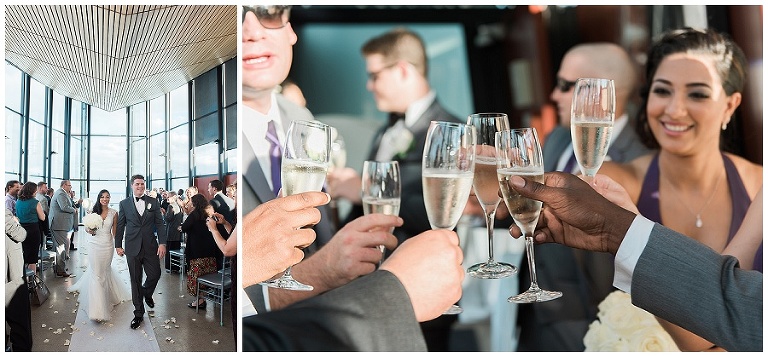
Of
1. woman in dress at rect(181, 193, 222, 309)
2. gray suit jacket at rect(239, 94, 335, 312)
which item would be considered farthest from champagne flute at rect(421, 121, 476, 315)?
woman in dress at rect(181, 193, 222, 309)

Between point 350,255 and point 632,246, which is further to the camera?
point 350,255

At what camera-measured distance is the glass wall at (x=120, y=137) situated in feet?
7.22

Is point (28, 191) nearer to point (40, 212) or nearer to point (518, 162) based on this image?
point (40, 212)

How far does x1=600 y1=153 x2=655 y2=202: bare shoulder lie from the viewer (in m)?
2.61

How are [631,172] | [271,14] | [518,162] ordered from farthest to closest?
[631,172]
[271,14]
[518,162]

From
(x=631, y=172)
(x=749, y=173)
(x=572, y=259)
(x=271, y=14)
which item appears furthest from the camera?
(x=572, y=259)

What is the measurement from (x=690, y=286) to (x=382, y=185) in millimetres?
811

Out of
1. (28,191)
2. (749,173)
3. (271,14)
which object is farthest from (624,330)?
(28,191)

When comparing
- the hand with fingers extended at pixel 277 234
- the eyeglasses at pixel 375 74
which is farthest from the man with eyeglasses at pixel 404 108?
the hand with fingers extended at pixel 277 234

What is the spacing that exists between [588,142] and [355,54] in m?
1.11

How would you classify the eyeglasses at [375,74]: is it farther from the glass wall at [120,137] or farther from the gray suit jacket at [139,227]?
the gray suit jacket at [139,227]

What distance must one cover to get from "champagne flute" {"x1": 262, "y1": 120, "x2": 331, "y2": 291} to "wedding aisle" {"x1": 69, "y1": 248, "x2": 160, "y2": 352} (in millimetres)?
755

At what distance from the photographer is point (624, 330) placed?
250 cm

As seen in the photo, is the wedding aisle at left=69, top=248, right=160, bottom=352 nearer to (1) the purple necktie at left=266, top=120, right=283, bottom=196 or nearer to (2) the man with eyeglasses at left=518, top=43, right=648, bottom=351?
(1) the purple necktie at left=266, top=120, right=283, bottom=196
